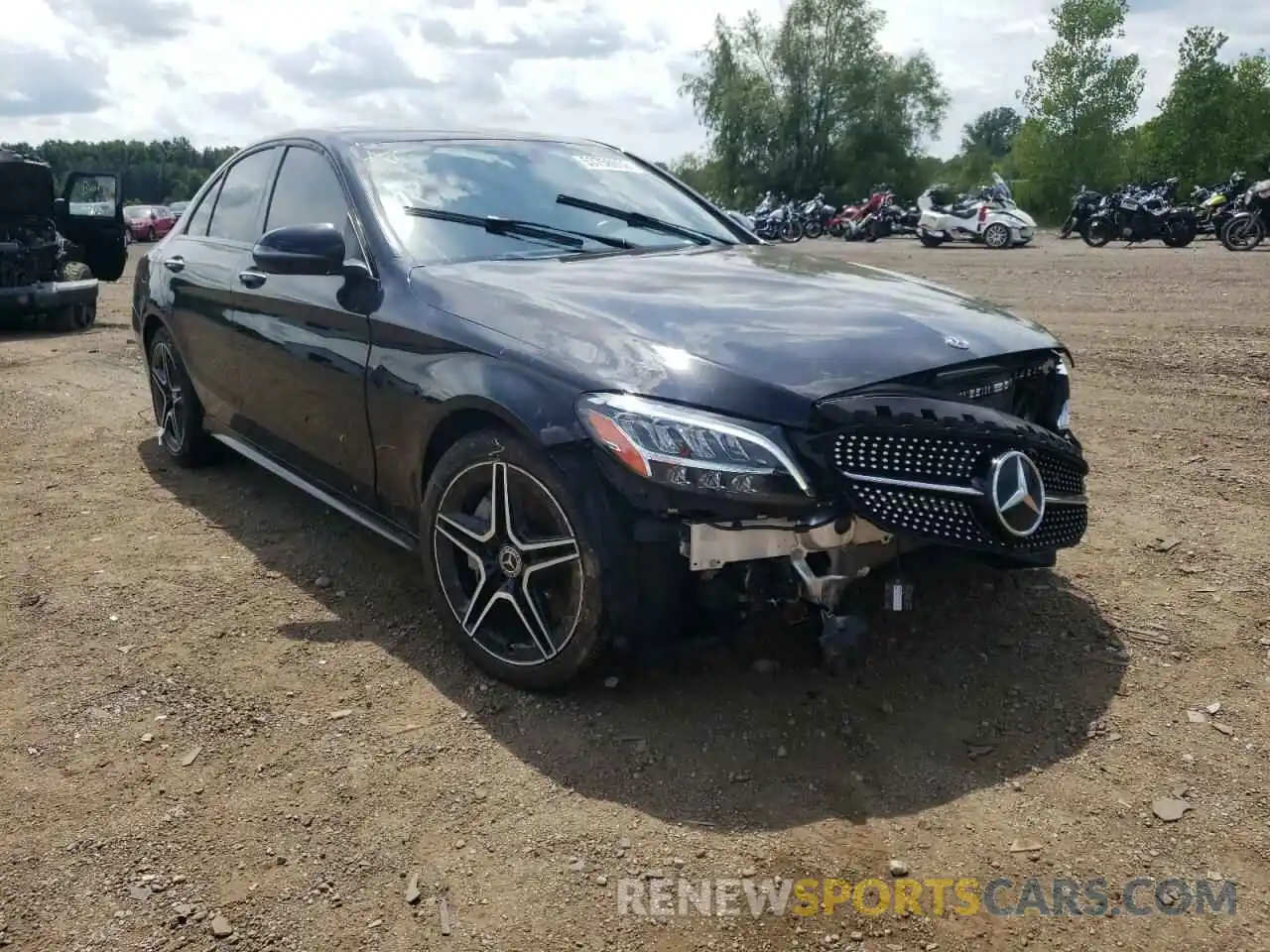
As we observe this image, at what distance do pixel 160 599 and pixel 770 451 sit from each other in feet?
8.25

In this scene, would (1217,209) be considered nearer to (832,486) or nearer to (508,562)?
(832,486)

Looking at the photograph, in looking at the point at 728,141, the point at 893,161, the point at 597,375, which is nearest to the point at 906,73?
the point at 893,161

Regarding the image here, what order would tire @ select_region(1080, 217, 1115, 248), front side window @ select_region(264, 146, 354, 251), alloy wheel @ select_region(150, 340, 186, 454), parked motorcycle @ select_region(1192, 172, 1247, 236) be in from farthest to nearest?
1. tire @ select_region(1080, 217, 1115, 248)
2. parked motorcycle @ select_region(1192, 172, 1247, 236)
3. alloy wheel @ select_region(150, 340, 186, 454)
4. front side window @ select_region(264, 146, 354, 251)

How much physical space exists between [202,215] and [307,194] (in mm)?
1409

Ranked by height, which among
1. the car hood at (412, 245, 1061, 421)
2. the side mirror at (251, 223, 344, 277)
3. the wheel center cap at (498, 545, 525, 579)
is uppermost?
the side mirror at (251, 223, 344, 277)

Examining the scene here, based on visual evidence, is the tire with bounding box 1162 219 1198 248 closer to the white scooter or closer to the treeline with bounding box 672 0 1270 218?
the white scooter

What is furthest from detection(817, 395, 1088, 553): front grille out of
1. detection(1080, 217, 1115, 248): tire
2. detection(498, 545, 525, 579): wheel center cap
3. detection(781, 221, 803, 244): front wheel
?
detection(781, 221, 803, 244): front wheel

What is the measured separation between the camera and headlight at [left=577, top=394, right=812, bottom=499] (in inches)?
105

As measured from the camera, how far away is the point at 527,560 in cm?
308

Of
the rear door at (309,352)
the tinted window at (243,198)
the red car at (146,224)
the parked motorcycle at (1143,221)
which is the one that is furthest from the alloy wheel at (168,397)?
the red car at (146,224)

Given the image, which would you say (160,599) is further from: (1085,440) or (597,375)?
(1085,440)

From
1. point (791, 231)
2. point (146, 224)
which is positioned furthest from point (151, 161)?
point (791, 231)

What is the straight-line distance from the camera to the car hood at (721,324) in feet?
9.16

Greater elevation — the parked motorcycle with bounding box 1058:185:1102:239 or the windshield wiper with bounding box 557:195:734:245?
the parked motorcycle with bounding box 1058:185:1102:239
